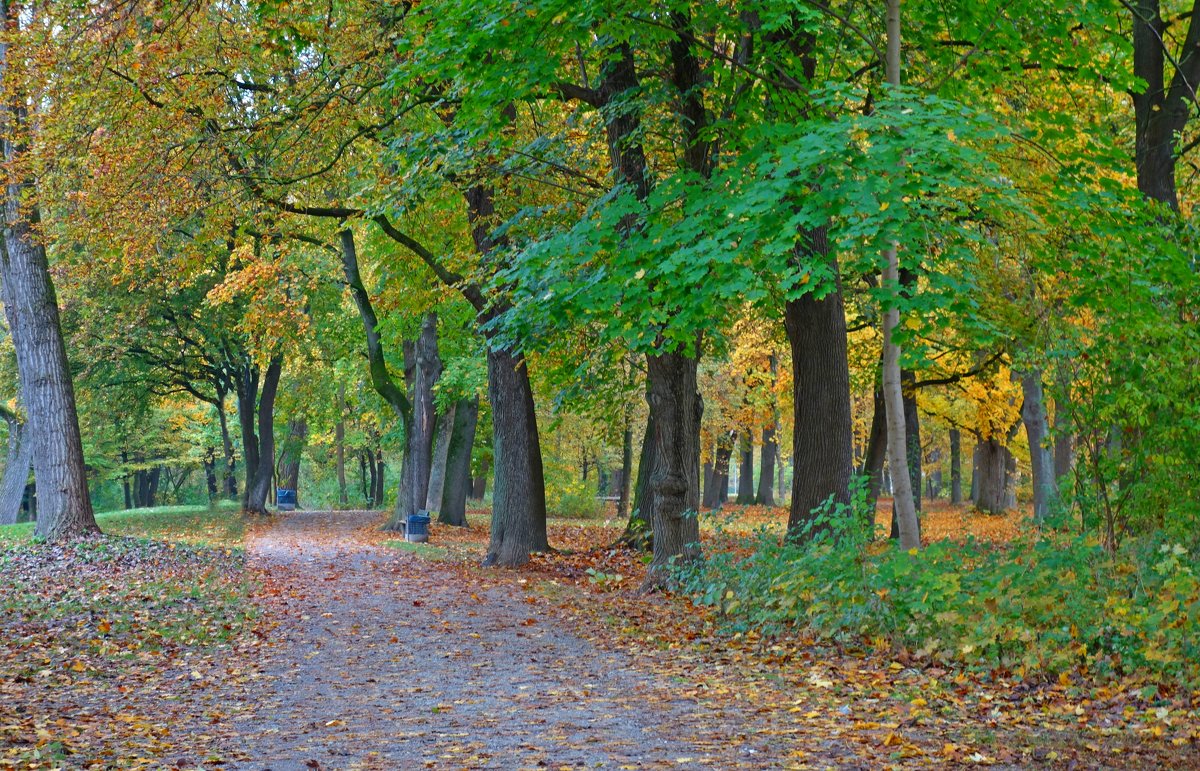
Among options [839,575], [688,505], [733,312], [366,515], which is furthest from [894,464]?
[366,515]

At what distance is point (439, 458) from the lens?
25.0 meters

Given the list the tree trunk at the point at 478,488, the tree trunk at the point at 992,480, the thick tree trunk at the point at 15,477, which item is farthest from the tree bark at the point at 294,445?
the tree trunk at the point at 992,480

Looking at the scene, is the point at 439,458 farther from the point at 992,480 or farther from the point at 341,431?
the point at 341,431

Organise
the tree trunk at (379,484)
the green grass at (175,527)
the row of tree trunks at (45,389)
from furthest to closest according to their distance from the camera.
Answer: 1. the tree trunk at (379,484)
2. the green grass at (175,527)
3. the row of tree trunks at (45,389)

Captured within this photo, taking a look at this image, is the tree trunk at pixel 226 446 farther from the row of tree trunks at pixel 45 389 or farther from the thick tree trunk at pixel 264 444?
the row of tree trunks at pixel 45 389

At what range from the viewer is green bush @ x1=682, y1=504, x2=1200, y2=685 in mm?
6875

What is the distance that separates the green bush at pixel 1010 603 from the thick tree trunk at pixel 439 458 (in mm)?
15574

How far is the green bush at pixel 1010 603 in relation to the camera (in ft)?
22.6

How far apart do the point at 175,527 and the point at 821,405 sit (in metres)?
19.2

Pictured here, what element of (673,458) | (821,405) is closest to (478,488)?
(821,405)

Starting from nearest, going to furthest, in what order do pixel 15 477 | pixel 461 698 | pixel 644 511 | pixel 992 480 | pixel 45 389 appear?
pixel 461 698
pixel 45 389
pixel 644 511
pixel 15 477
pixel 992 480

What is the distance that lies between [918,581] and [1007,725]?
2149 millimetres

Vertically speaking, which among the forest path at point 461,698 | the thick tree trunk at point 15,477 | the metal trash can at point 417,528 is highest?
the thick tree trunk at point 15,477

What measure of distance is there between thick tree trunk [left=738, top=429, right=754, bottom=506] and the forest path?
24620 millimetres
